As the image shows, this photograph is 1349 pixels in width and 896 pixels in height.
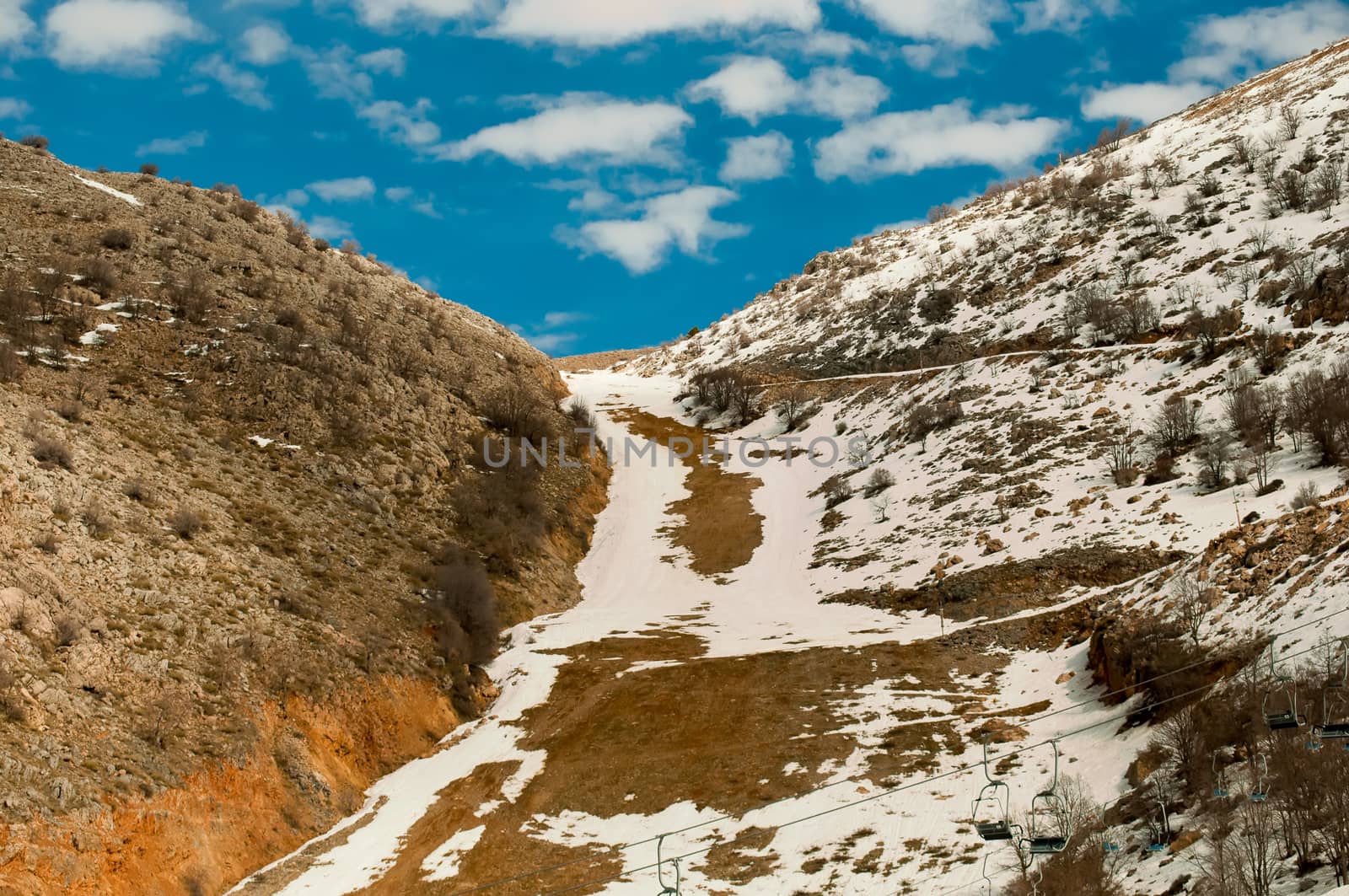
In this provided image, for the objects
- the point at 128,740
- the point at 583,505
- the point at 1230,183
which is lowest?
the point at 128,740

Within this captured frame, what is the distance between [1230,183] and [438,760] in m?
52.1

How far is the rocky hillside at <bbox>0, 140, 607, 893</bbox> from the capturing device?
50.5 feet

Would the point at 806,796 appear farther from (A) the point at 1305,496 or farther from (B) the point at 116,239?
(B) the point at 116,239

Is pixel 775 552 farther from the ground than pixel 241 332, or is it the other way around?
pixel 241 332

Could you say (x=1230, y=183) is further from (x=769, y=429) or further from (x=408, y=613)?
(x=408, y=613)

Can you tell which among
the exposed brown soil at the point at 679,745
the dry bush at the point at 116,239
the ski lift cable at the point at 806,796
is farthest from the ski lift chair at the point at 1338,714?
the dry bush at the point at 116,239

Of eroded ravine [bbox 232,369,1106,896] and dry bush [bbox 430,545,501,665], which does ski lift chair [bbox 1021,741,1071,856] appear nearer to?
eroded ravine [bbox 232,369,1106,896]

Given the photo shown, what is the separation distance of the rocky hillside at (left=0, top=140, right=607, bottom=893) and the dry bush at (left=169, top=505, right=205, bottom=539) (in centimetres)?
6

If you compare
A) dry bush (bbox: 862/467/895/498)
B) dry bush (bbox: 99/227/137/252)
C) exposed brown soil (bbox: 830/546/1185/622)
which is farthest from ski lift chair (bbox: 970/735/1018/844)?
dry bush (bbox: 99/227/137/252)

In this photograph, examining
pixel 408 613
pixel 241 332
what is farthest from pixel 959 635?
pixel 241 332

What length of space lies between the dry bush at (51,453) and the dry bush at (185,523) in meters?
2.39

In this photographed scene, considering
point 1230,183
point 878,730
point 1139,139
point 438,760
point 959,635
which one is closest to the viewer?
Answer: point 878,730

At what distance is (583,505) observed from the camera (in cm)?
4175

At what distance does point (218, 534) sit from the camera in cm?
2273
